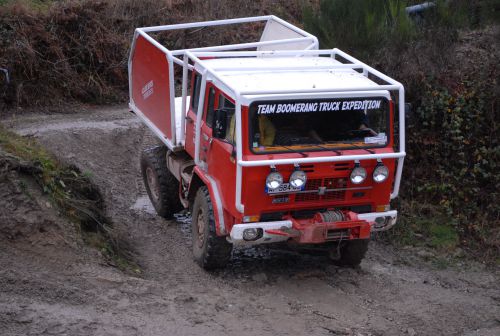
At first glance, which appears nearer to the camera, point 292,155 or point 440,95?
point 292,155

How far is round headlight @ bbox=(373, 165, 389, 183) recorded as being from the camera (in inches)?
333

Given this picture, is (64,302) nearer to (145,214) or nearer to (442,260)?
(145,214)

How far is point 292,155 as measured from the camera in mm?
8188

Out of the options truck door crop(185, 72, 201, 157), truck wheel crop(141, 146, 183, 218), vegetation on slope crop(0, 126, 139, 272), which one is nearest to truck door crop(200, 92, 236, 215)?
truck door crop(185, 72, 201, 157)

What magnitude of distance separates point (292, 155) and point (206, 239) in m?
1.53

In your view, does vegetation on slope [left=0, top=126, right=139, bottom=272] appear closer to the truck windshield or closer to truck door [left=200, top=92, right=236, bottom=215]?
truck door [left=200, top=92, right=236, bottom=215]

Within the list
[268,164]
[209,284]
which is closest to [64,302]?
[209,284]

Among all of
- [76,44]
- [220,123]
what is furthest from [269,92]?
[76,44]

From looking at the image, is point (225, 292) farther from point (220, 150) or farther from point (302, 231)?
point (220, 150)

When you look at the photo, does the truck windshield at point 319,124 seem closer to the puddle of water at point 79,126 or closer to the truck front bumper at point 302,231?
the truck front bumper at point 302,231

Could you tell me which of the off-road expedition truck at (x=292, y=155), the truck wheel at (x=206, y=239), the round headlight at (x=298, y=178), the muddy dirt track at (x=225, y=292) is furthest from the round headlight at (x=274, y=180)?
the muddy dirt track at (x=225, y=292)

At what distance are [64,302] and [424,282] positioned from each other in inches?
168

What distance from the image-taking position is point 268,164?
7996 millimetres

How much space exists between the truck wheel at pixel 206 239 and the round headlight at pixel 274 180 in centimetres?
102
